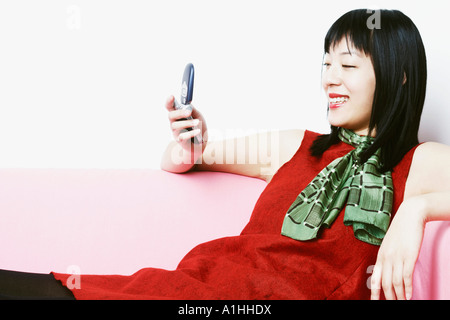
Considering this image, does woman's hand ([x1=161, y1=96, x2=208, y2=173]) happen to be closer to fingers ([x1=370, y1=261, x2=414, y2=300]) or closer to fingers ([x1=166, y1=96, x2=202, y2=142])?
fingers ([x1=166, y1=96, x2=202, y2=142])

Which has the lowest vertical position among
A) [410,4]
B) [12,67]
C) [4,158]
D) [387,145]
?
[4,158]

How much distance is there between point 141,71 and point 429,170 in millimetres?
1061

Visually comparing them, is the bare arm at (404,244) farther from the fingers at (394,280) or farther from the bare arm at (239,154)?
the bare arm at (239,154)

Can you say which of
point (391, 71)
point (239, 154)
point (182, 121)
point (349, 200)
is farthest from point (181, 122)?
point (391, 71)

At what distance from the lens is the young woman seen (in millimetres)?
1021

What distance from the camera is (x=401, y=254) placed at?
0.95 m

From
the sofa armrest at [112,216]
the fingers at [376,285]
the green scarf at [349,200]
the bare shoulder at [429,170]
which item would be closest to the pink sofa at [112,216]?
the sofa armrest at [112,216]

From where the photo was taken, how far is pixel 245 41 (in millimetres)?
1832

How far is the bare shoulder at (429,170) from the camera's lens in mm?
1147

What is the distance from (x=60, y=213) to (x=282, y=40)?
974 mm

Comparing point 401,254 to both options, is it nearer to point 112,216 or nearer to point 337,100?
point 337,100
